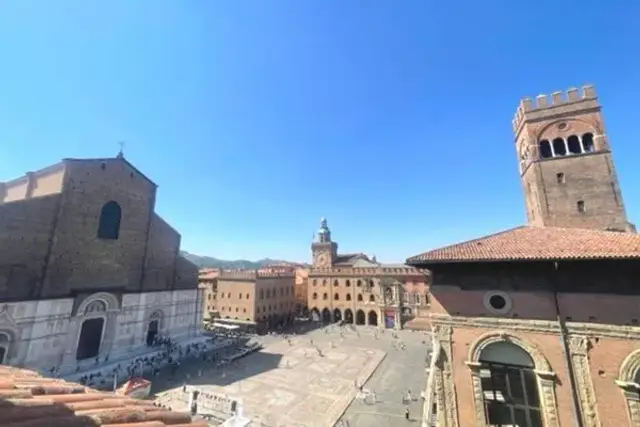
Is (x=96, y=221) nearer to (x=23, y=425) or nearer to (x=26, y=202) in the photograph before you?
(x=26, y=202)

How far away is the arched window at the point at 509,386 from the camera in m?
8.90

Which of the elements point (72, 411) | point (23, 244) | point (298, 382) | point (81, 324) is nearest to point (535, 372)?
point (72, 411)

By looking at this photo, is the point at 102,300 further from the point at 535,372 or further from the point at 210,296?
the point at 535,372

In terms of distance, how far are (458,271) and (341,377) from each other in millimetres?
19305

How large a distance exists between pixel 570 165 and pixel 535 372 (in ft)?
46.9

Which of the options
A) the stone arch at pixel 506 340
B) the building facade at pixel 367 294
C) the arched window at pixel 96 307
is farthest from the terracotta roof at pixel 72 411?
the building facade at pixel 367 294

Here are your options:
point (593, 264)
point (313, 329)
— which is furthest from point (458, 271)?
point (313, 329)

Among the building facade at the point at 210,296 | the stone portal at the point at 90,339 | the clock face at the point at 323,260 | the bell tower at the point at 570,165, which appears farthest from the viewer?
the clock face at the point at 323,260

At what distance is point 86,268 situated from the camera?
23828 mm

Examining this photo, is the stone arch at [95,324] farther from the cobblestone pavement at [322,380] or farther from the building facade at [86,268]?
the cobblestone pavement at [322,380]

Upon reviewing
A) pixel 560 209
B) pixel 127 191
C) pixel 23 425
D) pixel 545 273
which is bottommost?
pixel 23 425

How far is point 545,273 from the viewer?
926 cm

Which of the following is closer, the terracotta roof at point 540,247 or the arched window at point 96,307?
the terracotta roof at point 540,247

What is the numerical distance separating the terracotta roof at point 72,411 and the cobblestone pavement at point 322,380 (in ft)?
52.5
